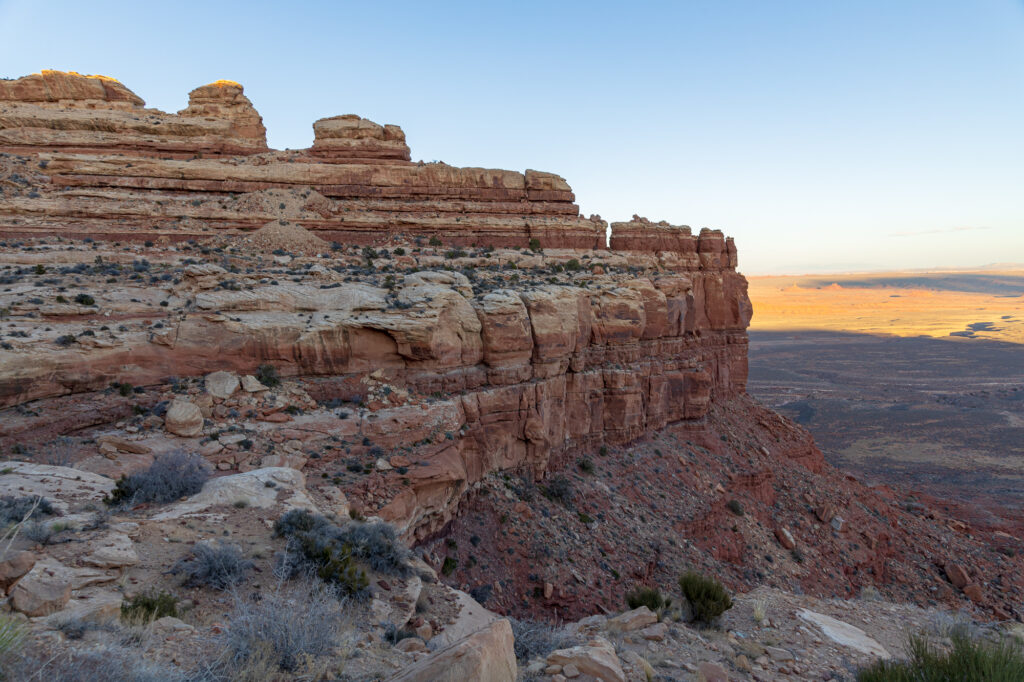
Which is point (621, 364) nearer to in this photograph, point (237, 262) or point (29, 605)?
point (237, 262)

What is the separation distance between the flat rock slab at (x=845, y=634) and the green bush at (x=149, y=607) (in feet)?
37.3

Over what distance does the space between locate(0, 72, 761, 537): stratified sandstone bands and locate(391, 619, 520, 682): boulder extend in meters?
9.06

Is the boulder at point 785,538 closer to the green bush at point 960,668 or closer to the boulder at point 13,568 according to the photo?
the green bush at point 960,668

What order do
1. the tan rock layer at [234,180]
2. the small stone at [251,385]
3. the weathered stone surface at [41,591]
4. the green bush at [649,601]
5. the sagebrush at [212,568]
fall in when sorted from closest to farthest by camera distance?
the weathered stone surface at [41,591] < the sagebrush at [212,568] < the green bush at [649,601] < the small stone at [251,385] < the tan rock layer at [234,180]

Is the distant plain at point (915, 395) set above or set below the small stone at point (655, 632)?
below

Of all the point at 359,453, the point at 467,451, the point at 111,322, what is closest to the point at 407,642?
the point at 359,453

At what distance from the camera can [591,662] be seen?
6855mm

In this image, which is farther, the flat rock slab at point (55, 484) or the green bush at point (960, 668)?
the flat rock slab at point (55, 484)

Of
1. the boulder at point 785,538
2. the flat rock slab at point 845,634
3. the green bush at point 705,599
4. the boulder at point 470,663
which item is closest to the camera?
the boulder at point 470,663

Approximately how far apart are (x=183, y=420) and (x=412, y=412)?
6014mm

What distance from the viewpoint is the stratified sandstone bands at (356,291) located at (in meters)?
14.8

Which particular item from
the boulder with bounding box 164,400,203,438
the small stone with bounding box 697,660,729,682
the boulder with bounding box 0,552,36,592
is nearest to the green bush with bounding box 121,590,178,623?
the boulder with bounding box 0,552,36,592

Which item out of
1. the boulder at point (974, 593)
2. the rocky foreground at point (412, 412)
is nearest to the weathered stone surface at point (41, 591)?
the rocky foreground at point (412, 412)

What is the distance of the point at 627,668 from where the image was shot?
24.6 ft
